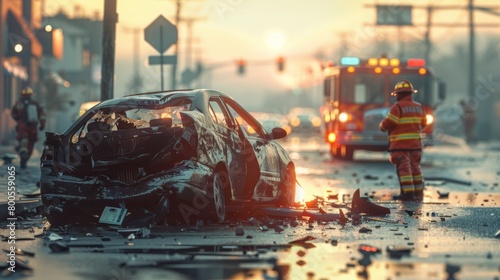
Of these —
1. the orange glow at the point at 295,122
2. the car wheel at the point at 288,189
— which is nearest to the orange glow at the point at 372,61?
the car wheel at the point at 288,189

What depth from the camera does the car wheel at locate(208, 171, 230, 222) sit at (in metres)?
11.9

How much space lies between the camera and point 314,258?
9.55 metres

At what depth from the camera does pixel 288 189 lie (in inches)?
564

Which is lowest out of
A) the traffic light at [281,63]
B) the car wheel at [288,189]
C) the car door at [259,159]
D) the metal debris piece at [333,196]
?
the metal debris piece at [333,196]

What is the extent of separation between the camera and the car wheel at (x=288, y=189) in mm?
14133

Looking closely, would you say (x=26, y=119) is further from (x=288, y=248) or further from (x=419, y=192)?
(x=288, y=248)

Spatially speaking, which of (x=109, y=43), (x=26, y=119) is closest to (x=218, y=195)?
(x=109, y=43)

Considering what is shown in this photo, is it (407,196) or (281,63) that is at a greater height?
(281,63)

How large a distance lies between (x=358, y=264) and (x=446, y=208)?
6365 mm

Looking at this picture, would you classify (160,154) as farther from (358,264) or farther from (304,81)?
(304,81)

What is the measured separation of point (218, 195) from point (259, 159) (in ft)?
3.69

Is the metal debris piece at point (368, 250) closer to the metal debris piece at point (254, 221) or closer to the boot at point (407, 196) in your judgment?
the metal debris piece at point (254, 221)

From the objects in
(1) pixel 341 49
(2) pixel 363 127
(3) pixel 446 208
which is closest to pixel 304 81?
(1) pixel 341 49

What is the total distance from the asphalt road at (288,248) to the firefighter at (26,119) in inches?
370
